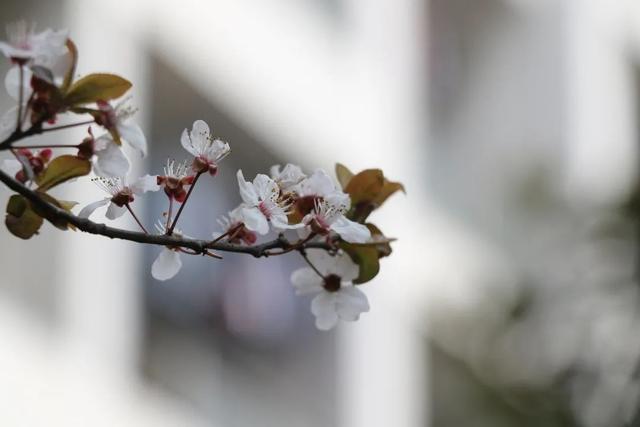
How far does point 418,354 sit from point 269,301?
0.95 meters

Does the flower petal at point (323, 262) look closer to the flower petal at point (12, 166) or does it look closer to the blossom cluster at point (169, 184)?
the blossom cluster at point (169, 184)

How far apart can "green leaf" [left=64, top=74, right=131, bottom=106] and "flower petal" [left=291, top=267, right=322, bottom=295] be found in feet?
0.64

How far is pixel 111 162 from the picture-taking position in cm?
51

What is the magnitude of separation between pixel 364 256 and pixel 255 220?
0.10m

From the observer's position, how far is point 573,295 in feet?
9.82

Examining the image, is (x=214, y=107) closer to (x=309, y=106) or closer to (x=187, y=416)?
(x=309, y=106)

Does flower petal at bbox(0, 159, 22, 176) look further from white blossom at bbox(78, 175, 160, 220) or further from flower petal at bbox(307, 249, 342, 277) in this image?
flower petal at bbox(307, 249, 342, 277)

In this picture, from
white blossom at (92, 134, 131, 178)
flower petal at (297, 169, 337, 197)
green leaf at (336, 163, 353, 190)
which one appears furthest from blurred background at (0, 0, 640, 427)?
white blossom at (92, 134, 131, 178)

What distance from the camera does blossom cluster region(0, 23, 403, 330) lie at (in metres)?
0.49

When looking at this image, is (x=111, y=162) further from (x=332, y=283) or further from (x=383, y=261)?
(x=383, y=261)

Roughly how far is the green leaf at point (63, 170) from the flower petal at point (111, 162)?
3 centimetres

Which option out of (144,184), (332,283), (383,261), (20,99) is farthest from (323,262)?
(383,261)

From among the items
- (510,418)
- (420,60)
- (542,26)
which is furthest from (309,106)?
(542,26)

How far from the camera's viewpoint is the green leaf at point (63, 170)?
54 centimetres
